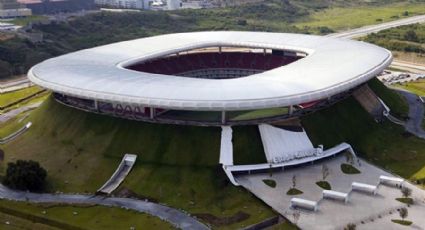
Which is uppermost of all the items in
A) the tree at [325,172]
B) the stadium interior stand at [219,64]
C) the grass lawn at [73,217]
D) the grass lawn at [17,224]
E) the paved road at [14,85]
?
the stadium interior stand at [219,64]

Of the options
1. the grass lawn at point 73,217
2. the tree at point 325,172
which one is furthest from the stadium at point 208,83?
the grass lawn at point 73,217

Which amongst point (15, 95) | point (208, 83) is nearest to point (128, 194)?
point (208, 83)

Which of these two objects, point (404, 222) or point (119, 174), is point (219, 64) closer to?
point (119, 174)

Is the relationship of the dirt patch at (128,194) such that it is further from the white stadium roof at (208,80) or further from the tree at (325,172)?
the tree at (325,172)

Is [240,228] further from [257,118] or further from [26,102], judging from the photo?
[26,102]

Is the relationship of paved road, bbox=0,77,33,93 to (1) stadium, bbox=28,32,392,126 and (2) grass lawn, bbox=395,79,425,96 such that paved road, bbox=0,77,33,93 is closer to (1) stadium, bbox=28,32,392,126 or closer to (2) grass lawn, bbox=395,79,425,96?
(1) stadium, bbox=28,32,392,126
